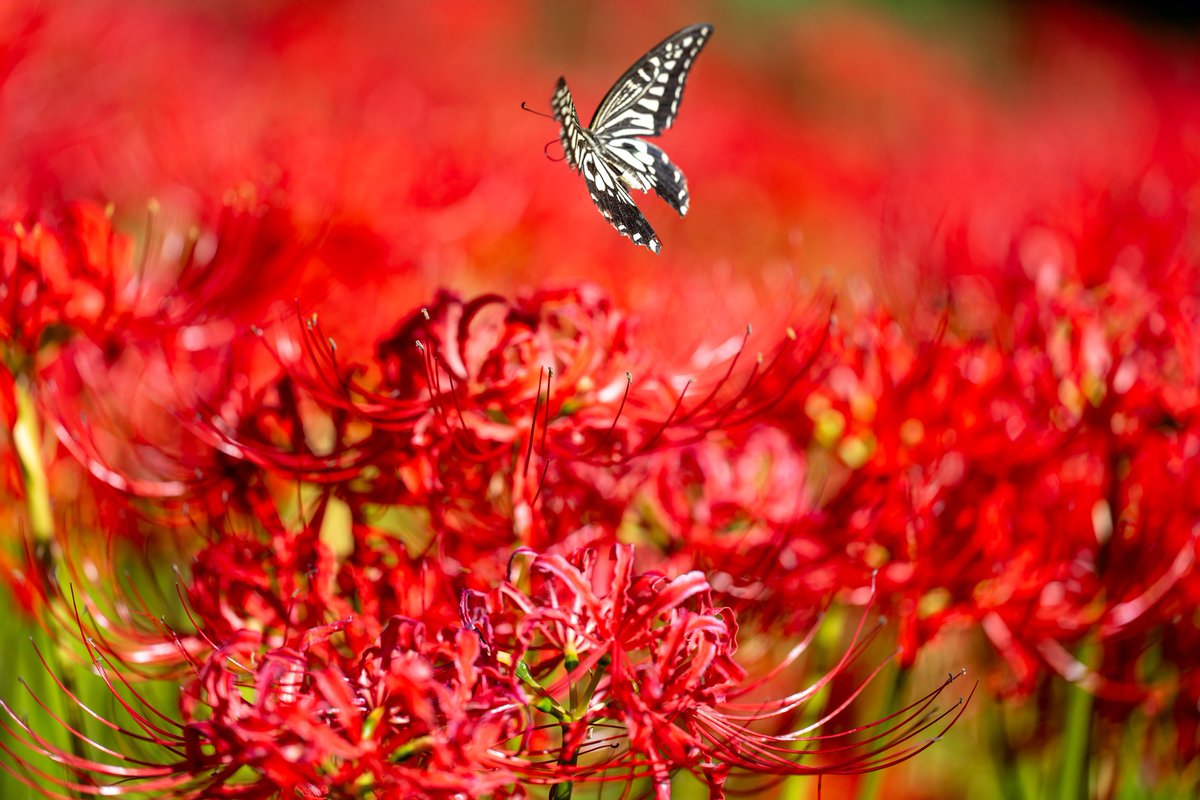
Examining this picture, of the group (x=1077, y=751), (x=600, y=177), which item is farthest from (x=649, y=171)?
(x=1077, y=751)

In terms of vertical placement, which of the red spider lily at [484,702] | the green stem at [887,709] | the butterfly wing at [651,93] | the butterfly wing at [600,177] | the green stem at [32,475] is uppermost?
the butterfly wing at [651,93]

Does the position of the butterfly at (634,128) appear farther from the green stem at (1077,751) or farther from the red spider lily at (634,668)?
the green stem at (1077,751)

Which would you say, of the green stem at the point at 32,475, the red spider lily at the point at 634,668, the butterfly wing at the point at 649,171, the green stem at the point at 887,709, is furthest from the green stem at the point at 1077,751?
the green stem at the point at 32,475

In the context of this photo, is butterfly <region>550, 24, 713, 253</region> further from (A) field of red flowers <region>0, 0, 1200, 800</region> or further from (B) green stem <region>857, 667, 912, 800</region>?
(B) green stem <region>857, 667, 912, 800</region>

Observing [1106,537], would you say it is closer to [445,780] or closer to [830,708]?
[830,708]

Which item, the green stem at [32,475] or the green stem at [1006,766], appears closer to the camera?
the green stem at [32,475]

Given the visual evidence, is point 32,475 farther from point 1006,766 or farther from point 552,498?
point 1006,766

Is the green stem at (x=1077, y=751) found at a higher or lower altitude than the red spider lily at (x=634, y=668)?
higher
